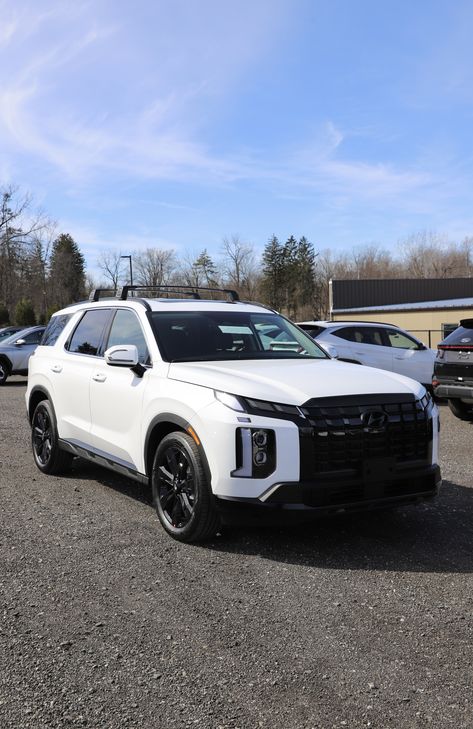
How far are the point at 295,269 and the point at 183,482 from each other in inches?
3363

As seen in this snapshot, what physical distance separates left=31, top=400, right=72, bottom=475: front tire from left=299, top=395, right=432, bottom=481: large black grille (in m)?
3.45

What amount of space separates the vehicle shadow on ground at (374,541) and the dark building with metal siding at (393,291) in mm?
46922

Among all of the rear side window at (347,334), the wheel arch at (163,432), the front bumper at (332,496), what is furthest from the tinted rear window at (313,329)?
the front bumper at (332,496)

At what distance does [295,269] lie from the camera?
88.6m

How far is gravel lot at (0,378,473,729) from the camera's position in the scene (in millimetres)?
2711

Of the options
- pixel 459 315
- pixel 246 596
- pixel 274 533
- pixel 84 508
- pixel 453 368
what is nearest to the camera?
pixel 246 596

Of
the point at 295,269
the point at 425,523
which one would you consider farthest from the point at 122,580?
the point at 295,269

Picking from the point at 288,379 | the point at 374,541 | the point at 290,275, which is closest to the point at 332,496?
the point at 374,541

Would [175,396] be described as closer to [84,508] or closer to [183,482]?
[183,482]

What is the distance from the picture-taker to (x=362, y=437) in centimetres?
434

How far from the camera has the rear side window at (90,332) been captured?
6.29 metres

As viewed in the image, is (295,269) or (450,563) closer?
(450,563)

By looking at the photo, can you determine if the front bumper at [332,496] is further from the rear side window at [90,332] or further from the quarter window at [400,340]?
the quarter window at [400,340]

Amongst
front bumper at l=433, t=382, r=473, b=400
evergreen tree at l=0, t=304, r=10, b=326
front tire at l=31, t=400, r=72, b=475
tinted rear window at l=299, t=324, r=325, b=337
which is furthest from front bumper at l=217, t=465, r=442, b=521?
evergreen tree at l=0, t=304, r=10, b=326
